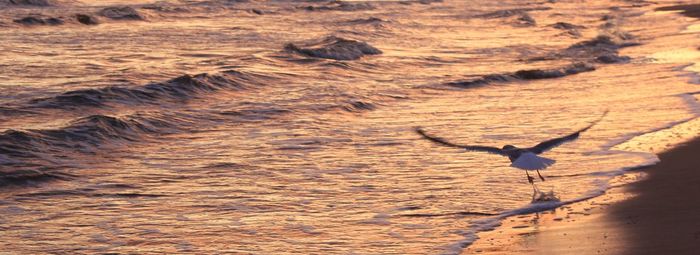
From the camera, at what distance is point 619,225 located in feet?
27.1

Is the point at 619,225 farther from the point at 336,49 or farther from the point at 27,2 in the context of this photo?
the point at 27,2

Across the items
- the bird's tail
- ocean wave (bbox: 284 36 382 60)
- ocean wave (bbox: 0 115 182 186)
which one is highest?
the bird's tail

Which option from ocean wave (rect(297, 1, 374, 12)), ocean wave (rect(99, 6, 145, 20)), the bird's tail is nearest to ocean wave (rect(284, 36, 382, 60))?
ocean wave (rect(99, 6, 145, 20))

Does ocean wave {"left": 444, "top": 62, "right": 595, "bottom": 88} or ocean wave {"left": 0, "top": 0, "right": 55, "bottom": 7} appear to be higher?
ocean wave {"left": 444, "top": 62, "right": 595, "bottom": 88}

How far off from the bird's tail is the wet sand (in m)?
0.44

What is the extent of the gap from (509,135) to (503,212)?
156 inches

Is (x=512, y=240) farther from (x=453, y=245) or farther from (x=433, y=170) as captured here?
(x=433, y=170)

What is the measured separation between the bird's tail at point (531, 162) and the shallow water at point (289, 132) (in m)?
0.30

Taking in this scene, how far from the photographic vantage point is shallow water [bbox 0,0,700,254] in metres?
8.58

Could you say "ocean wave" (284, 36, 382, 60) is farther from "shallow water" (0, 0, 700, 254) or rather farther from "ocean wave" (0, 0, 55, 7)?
"ocean wave" (0, 0, 55, 7)

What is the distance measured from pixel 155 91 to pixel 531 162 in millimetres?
8127

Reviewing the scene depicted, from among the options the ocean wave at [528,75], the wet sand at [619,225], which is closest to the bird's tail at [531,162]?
the wet sand at [619,225]

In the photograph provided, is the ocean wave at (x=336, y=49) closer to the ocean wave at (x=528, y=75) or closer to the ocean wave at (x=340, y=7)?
the ocean wave at (x=528, y=75)

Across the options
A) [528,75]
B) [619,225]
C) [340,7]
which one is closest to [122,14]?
[340,7]
